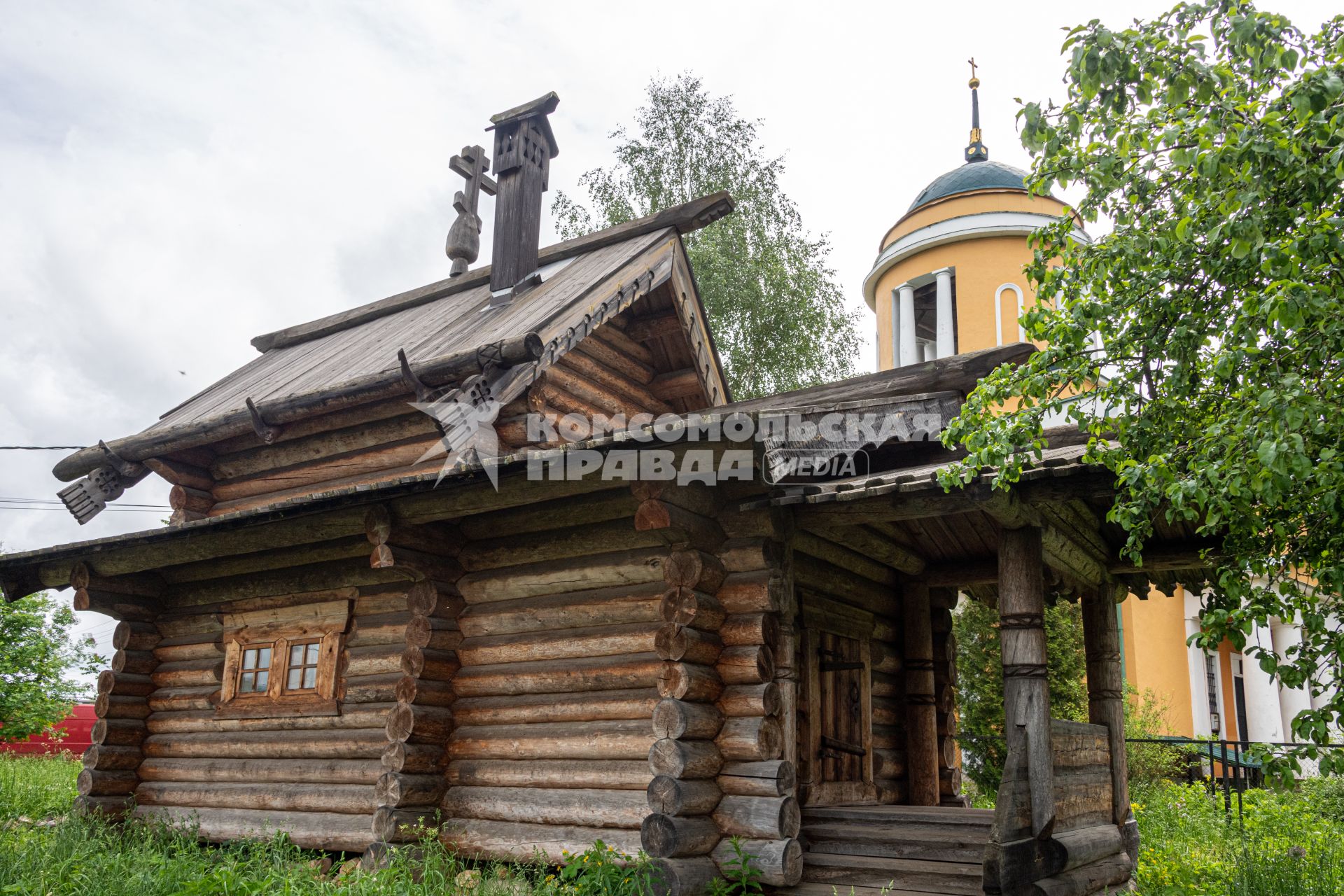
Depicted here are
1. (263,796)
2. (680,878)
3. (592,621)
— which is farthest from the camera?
(263,796)

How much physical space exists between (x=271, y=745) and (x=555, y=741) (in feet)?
10.6

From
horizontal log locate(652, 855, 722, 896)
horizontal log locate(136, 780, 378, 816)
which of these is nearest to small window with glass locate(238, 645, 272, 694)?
horizontal log locate(136, 780, 378, 816)

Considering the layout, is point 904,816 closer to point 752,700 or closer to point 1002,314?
point 752,700

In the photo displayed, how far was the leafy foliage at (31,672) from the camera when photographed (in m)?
18.6

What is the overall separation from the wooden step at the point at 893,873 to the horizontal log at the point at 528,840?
120 cm

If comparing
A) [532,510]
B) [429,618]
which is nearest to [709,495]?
[532,510]

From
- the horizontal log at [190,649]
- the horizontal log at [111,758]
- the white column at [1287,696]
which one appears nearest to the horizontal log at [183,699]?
the horizontal log at [190,649]

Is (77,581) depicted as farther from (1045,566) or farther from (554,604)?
(1045,566)

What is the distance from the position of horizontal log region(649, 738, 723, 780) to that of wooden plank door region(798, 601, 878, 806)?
129cm

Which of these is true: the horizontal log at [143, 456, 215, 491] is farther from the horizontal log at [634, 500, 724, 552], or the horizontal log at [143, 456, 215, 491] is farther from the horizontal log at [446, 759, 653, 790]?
the horizontal log at [634, 500, 724, 552]

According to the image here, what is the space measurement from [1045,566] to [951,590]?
8.02 ft

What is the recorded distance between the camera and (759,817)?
6426mm

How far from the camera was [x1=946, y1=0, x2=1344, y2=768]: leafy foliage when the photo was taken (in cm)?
416

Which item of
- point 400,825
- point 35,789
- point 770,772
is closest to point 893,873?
point 770,772
